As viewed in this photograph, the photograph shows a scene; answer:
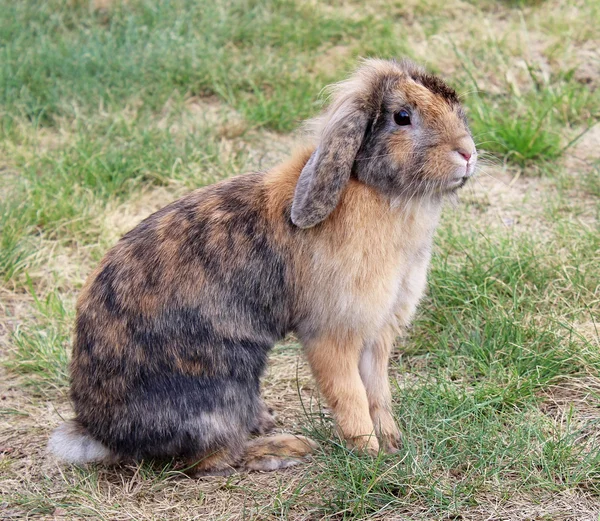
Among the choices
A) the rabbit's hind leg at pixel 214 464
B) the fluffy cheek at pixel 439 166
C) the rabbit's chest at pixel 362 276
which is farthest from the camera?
the rabbit's hind leg at pixel 214 464

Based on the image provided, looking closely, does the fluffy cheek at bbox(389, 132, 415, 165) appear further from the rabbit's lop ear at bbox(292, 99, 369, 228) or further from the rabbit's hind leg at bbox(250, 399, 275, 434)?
the rabbit's hind leg at bbox(250, 399, 275, 434)

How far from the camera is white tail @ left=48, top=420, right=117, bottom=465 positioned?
11.6ft

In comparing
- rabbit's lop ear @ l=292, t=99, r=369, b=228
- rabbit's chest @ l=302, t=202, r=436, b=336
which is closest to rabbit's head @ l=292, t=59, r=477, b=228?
rabbit's lop ear @ l=292, t=99, r=369, b=228

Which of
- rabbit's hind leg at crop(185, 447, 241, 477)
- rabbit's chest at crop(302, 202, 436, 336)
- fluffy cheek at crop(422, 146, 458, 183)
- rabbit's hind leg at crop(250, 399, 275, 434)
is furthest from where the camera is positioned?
rabbit's hind leg at crop(250, 399, 275, 434)

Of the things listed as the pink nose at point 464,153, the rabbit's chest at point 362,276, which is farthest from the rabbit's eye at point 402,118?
the rabbit's chest at point 362,276

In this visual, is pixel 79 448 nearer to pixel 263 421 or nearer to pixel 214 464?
pixel 214 464

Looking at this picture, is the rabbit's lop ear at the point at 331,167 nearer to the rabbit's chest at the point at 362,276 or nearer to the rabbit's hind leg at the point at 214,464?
the rabbit's chest at the point at 362,276

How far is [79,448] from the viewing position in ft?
11.7

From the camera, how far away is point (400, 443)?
3.58 metres

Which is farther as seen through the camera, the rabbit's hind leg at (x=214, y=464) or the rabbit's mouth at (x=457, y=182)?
the rabbit's hind leg at (x=214, y=464)

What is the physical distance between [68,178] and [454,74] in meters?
2.60

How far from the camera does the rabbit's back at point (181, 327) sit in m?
3.40

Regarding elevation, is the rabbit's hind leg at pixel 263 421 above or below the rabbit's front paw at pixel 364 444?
below

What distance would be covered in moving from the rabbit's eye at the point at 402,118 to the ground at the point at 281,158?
2.98 ft
